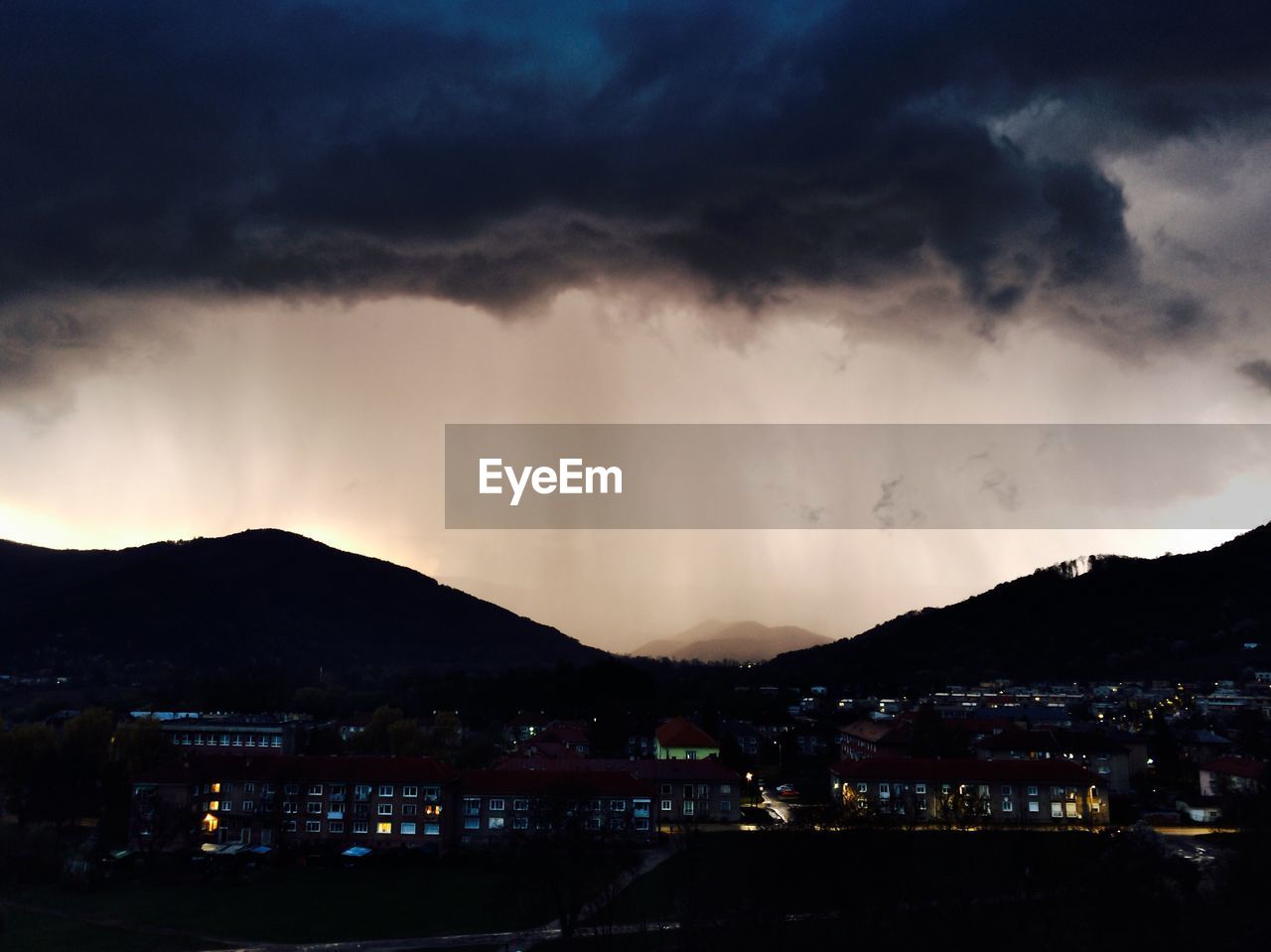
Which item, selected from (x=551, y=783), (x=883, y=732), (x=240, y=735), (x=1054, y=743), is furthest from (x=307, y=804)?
(x=1054, y=743)

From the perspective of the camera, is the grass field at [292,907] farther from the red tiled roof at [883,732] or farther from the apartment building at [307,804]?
the red tiled roof at [883,732]

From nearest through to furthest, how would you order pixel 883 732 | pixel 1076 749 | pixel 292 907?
pixel 292 907 → pixel 1076 749 → pixel 883 732

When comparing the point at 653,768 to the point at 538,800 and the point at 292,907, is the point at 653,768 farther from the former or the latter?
the point at 292,907

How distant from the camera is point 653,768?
69875 millimetres

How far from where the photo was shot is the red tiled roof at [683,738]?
298 ft

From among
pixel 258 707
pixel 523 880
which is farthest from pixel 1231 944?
pixel 258 707

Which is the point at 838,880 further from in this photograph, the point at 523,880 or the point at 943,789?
the point at 943,789

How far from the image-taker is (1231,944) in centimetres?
3519

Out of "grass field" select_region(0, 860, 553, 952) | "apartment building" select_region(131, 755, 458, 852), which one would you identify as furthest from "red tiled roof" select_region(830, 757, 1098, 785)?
"apartment building" select_region(131, 755, 458, 852)

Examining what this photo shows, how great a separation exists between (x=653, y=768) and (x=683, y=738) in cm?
2237

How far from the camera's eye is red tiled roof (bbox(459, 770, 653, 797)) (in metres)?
62.3

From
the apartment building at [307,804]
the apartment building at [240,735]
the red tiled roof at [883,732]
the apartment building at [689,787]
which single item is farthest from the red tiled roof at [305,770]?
the red tiled roof at [883,732]

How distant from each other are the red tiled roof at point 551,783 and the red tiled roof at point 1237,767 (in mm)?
43181

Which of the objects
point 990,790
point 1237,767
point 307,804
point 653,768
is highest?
point 653,768
